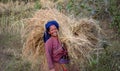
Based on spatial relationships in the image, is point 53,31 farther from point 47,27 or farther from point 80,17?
point 80,17

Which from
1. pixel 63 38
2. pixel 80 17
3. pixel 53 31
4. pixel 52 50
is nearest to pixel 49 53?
pixel 52 50

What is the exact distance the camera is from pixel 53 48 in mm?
4684

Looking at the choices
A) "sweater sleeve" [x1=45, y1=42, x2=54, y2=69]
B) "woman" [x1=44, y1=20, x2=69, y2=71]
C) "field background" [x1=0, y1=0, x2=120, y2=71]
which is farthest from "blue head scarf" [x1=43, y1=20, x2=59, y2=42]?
"field background" [x1=0, y1=0, x2=120, y2=71]

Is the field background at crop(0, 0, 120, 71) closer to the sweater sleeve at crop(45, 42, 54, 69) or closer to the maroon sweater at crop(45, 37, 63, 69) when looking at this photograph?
the maroon sweater at crop(45, 37, 63, 69)

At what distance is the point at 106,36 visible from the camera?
273 inches

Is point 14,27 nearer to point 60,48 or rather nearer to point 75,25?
point 75,25

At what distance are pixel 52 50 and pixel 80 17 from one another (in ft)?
7.94

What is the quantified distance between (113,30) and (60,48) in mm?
2760

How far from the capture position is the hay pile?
16.3ft

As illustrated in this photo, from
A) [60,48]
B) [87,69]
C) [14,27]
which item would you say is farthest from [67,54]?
[14,27]

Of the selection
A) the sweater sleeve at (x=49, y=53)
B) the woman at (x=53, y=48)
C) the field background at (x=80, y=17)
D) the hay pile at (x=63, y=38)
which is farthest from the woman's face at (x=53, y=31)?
the field background at (x=80, y=17)

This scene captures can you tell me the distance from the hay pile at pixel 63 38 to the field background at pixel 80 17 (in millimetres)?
683

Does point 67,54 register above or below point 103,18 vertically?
below

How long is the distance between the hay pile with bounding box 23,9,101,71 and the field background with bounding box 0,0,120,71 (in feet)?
2.24
